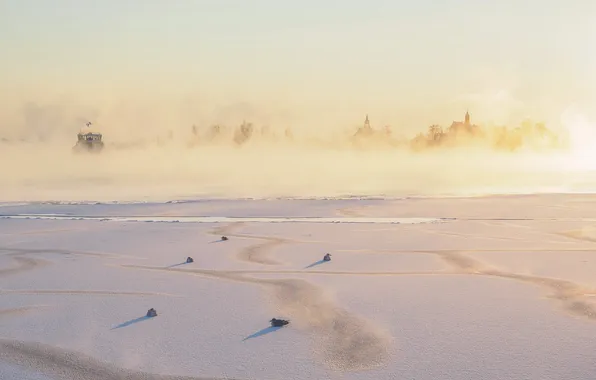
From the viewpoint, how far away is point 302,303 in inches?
404

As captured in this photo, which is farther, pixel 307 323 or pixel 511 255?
pixel 511 255

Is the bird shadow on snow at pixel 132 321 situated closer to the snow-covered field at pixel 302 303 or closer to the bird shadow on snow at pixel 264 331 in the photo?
the snow-covered field at pixel 302 303

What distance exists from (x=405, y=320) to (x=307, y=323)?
151 centimetres

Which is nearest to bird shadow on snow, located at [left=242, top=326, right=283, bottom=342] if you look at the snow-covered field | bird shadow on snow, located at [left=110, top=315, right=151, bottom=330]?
the snow-covered field

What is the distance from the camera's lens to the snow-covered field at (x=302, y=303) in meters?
7.39

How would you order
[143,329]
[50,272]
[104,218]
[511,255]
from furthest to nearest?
[104,218] < [511,255] < [50,272] < [143,329]

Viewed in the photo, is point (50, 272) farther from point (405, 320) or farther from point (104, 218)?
point (104, 218)

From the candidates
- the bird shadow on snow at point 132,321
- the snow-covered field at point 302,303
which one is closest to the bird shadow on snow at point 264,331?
the snow-covered field at point 302,303

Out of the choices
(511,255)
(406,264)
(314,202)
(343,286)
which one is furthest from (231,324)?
(314,202)

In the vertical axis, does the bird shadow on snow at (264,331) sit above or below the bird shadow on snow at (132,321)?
above

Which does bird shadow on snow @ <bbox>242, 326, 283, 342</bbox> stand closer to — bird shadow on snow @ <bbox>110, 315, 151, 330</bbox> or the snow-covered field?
the snow-covered field

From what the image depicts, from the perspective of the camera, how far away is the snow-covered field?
24.2 feet

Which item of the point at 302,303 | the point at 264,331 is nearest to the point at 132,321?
the point at 264,331

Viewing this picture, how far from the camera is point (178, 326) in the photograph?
900 cm
